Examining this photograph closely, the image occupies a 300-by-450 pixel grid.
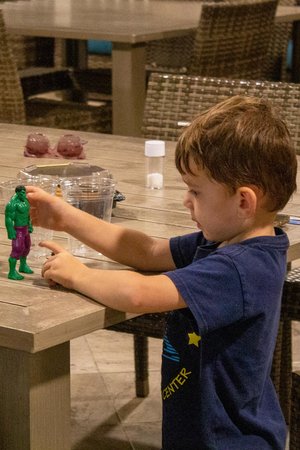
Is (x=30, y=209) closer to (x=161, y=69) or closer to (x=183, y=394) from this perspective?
(x=183, y=394)

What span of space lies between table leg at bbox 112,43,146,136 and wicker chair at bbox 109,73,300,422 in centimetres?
118

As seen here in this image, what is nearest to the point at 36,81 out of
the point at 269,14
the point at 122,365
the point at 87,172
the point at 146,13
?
the point at 146,13

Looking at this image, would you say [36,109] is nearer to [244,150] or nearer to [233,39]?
[233,39]

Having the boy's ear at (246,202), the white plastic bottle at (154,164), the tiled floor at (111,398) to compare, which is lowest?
the tiled floor at (111,398)

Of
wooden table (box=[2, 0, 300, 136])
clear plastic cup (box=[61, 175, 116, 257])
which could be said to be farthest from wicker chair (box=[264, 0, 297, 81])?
clear plastic cup (box=[61, 175, 116, 257])

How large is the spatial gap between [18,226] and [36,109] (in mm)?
3166

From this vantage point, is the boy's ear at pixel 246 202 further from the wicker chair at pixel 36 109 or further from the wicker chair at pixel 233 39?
the wicker chair at pixel 233 39

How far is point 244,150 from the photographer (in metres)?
1.53

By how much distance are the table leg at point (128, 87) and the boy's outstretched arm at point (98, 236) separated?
2.62 meters

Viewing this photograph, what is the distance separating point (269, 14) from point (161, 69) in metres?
0.88

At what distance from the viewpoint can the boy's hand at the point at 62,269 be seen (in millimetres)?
1553

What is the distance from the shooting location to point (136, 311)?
1502 millimetres

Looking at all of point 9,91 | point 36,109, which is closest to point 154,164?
point 9,91

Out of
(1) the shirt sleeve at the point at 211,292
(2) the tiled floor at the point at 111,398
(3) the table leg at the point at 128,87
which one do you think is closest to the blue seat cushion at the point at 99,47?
(3) the table leg at the point at 128,87
